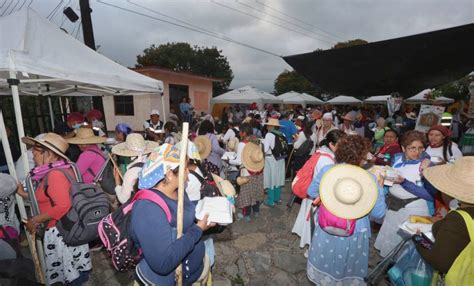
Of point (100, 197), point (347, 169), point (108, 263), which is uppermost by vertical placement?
point (347, 169)

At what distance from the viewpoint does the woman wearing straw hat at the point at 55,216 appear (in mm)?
2430

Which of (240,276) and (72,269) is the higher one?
(72,269)

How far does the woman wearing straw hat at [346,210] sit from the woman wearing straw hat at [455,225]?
523mm

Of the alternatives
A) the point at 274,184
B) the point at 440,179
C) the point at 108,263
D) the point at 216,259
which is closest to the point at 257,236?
the point at 216,259

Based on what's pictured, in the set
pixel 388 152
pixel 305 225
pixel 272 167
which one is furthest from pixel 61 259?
pixel 388 152

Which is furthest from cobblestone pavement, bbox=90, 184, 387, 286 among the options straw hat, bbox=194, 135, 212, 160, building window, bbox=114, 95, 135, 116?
building window, bbox=114, 95, 135, 116

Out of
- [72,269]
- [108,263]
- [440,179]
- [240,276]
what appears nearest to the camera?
[440,179]

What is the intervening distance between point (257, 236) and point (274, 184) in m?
1.40

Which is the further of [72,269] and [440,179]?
[72,269]

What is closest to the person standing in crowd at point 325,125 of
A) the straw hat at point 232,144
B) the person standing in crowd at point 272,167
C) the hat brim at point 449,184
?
the person standing in crowd at point 272,167

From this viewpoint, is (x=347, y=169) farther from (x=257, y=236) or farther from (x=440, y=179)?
(x=257, y=236)

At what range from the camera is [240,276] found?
11.4ft

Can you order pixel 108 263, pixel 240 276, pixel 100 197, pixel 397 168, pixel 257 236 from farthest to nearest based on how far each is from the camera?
pixel 257 236, pixel 108 263, pixel 240 276, pixel 397 168, pixel 100 197

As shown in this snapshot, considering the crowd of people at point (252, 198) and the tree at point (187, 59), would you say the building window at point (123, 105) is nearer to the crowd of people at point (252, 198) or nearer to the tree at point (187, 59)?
the crowd of people at point (252, 198)
